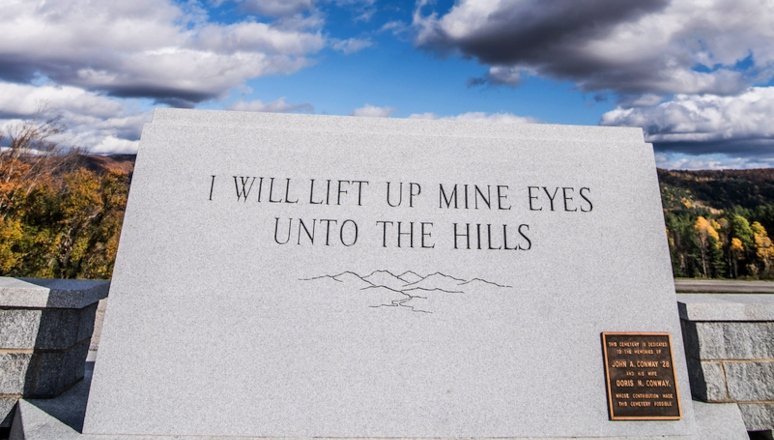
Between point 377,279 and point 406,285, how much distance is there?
282 mm

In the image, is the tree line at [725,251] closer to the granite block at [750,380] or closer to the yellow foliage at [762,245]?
the yellow foliage at [762,245]

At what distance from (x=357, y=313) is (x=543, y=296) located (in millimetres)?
1782

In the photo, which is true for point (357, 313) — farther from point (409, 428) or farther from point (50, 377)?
point (50, 377)

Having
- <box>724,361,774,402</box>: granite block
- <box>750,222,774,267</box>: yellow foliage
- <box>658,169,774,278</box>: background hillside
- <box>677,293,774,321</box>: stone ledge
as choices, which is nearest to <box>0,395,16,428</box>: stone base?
<box>677,293,774,321</box>: stone ledge

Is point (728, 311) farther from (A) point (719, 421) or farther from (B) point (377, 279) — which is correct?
(B) point (377, 279)

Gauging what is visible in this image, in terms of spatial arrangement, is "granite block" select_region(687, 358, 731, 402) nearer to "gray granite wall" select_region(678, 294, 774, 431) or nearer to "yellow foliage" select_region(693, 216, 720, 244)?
"gray granite wall" select_region(678, 294, 774, 431)

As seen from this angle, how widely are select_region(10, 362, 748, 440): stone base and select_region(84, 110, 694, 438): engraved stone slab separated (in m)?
0.12

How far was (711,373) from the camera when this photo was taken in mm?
3838

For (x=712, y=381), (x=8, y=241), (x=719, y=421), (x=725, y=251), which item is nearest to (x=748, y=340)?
(x=712, y=381)

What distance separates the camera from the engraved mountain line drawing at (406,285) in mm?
3684

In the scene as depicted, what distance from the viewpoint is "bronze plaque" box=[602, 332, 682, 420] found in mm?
3561

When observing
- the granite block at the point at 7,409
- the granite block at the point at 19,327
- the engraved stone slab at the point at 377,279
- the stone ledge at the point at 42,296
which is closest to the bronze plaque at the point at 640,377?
the engraved stone slab at the point at 377,279

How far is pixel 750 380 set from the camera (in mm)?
3836

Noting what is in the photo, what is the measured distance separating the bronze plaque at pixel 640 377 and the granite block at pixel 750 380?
760 mm
